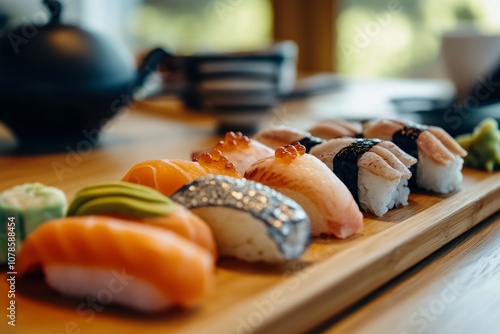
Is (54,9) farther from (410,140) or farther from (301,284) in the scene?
(301,284)

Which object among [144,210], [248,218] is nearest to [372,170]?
[248,218]

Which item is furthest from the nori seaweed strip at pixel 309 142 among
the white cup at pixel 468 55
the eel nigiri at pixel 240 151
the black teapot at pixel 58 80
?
the white cup at pixel 468 55

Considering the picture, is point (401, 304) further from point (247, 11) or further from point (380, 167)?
point (247, 11)

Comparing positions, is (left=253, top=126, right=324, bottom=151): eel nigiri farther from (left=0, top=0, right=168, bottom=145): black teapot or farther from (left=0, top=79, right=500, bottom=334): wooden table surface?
(left=0, top=0, right=168, bottom=145): black teapot

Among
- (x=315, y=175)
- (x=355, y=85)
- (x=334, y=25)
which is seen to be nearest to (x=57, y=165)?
(x=315, y=175)

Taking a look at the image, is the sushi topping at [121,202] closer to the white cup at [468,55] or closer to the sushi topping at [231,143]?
the sushi topping at [231,143]
